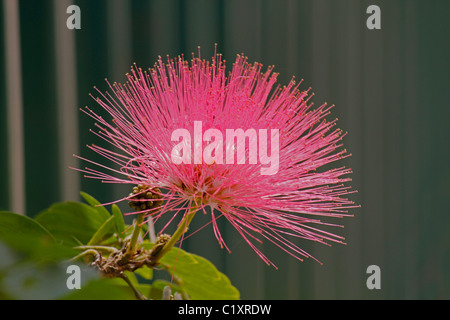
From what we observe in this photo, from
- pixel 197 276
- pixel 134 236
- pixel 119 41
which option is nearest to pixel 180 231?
pixel 134 236

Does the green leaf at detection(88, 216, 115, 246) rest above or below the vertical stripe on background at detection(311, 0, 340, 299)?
below

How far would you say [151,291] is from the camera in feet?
1.77

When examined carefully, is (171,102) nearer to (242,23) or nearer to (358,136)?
(242,23)

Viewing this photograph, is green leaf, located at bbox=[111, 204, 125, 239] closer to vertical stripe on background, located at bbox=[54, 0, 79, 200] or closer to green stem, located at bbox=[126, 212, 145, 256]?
green stem, located at bbox=[126, 212, 145, 256]

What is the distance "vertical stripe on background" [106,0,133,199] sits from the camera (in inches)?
37.4

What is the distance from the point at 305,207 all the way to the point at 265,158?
0.06m
